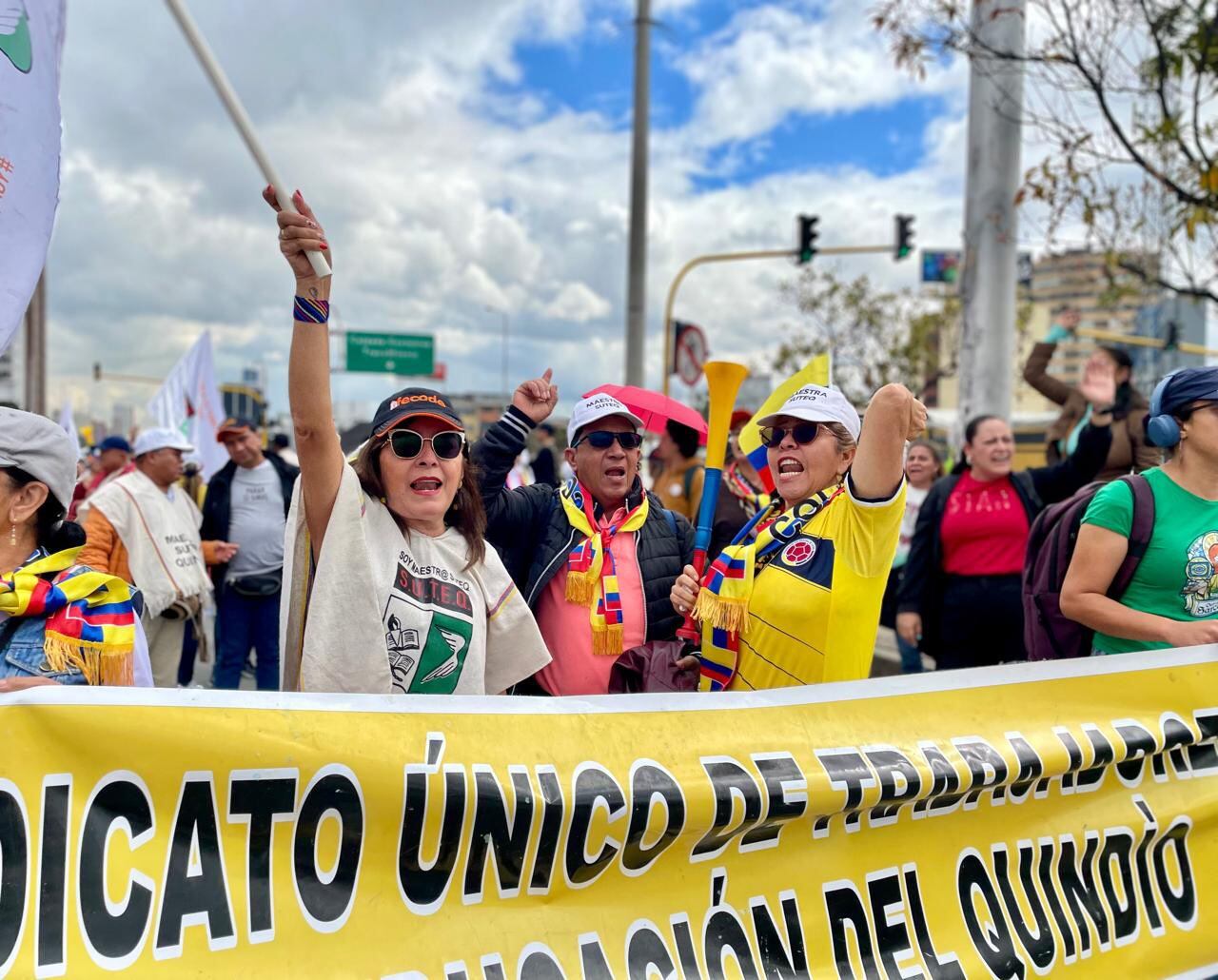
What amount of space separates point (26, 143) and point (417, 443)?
3.50 ft

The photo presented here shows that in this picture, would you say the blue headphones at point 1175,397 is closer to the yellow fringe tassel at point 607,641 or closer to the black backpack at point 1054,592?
the black backpack at point 1054,592

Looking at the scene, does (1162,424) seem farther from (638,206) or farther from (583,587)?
(638,206)

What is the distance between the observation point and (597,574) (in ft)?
10.6

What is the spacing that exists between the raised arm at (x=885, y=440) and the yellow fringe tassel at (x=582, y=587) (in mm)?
1067

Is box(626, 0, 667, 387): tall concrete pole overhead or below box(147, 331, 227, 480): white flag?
overhead

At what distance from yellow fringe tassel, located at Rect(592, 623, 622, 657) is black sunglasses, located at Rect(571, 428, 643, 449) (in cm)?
63

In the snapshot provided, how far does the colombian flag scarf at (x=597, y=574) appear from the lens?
3.16 meters

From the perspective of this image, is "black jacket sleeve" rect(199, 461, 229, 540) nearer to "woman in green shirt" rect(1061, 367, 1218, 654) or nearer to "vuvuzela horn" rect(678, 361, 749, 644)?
"vuvuzela horn" rect(678, 361, 749, 644)

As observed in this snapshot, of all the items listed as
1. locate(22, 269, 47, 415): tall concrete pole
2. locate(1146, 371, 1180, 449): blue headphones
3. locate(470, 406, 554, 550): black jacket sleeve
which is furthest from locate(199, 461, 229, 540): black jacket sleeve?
locate(22, 269, 47, 415): tall concrete pole

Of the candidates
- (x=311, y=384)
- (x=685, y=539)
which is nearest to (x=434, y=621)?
(x=311, y=384)

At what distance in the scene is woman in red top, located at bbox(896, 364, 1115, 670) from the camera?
15.8 feet

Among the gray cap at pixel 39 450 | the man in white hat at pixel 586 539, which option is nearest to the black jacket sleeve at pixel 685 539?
the man in white hat at pixel 586 539

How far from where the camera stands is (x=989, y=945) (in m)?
2.46

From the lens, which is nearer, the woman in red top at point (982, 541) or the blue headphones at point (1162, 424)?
the blue headphones at point (1162, 424)
